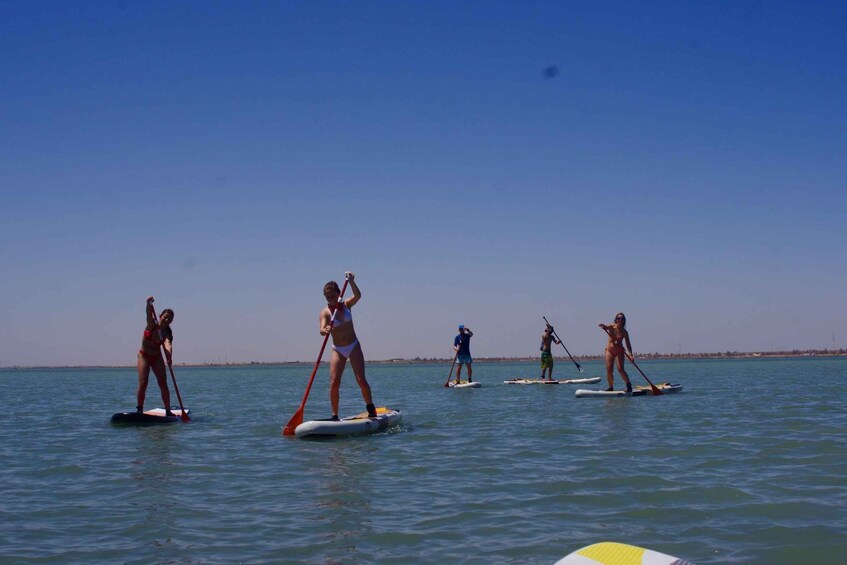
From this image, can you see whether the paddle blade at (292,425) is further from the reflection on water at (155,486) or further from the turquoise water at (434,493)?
the reflection on water at (155,486)

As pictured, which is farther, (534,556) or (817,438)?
(817,438)

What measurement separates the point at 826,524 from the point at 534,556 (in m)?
2.38

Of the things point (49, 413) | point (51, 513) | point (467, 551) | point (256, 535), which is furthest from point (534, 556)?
point (49, 413)

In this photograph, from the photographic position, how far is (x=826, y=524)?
563 cm

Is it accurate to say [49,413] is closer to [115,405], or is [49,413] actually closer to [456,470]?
[115,405]

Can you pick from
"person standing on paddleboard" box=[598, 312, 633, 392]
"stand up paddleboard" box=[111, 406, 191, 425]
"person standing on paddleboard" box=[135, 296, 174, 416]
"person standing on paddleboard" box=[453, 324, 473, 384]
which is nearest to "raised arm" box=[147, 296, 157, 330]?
"person standing on paddleboard" box=[135, 296, 174, 416]

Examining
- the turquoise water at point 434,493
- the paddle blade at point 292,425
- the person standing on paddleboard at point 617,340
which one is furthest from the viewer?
the person standing on paddleboard at point 617,340

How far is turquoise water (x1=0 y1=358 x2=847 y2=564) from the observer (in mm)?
5199

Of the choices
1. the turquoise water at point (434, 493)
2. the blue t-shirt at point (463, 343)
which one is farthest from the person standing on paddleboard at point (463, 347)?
the turquoise water at point (434, 493)

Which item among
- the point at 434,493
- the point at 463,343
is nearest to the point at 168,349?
the point at 434,493

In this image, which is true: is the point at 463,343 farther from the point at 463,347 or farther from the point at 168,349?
the point at 168,349

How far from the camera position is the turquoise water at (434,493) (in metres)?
5.20

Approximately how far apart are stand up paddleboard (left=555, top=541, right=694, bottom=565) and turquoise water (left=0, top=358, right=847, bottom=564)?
0.95 metres

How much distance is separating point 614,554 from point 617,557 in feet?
0.12
